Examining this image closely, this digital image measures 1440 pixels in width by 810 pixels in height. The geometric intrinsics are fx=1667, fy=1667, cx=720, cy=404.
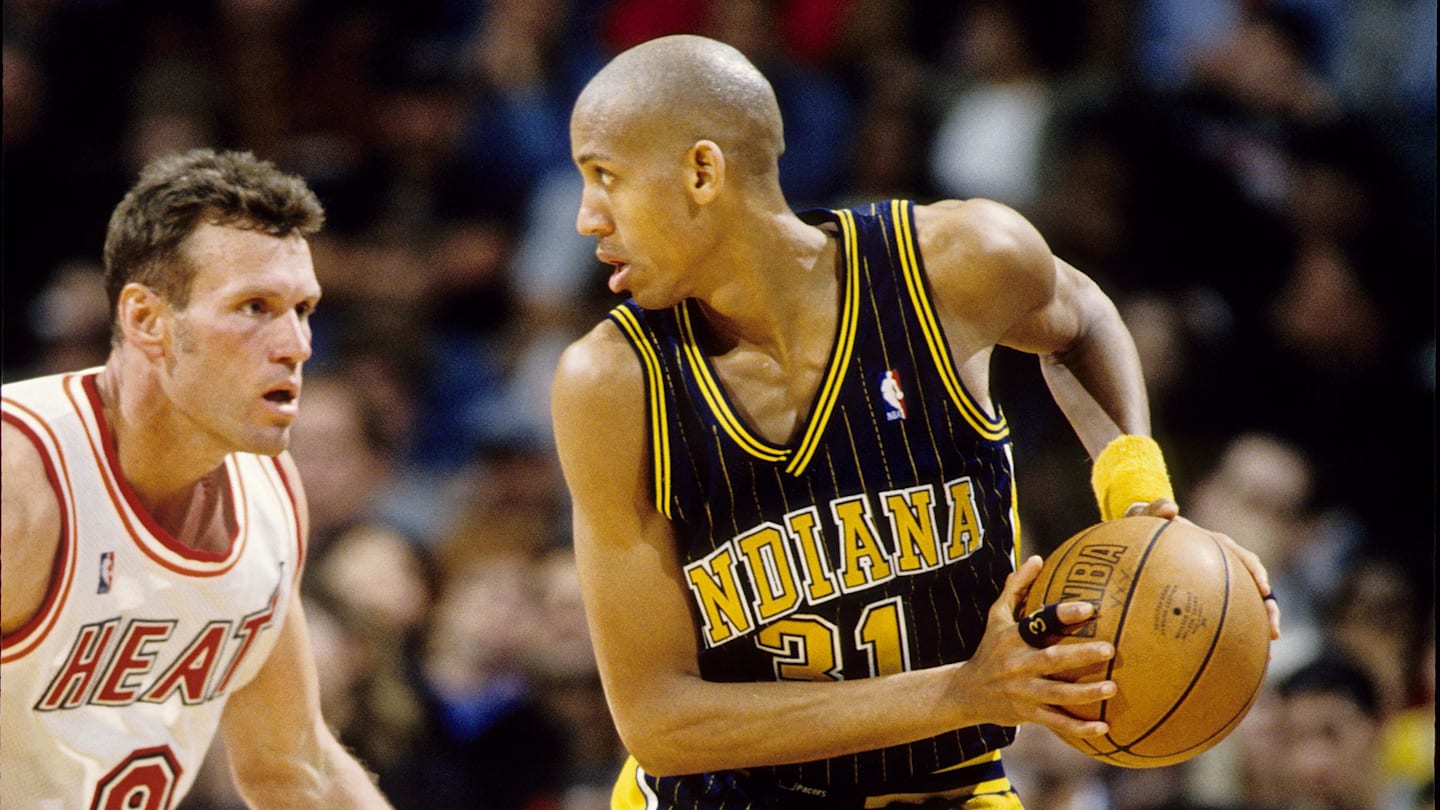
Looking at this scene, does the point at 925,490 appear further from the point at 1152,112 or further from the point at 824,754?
the point at 1152,112

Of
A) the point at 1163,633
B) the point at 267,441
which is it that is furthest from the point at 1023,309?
the point at 267,441

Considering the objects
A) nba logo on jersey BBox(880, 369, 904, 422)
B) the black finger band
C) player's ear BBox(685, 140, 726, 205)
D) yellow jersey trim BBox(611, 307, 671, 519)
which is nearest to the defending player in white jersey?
yellow jersey trim BBox(611, 307, 671, 519)

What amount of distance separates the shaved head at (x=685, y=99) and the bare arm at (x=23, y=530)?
1216 mm

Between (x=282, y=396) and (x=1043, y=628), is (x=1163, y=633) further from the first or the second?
(x=282, y=396)

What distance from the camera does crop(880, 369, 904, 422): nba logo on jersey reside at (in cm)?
318

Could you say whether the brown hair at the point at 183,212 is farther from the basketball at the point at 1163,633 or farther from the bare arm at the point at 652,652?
the basketball at the point at 1163,633

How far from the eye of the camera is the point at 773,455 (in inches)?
124

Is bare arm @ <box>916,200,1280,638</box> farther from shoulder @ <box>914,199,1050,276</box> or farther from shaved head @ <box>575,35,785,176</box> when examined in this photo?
shaved head @ <box>575,35,785,176</box>

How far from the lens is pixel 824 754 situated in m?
3.02

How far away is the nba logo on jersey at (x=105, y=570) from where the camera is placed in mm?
3219

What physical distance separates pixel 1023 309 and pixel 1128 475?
15.2 inches

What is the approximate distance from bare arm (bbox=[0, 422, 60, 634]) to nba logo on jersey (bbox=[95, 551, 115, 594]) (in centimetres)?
10

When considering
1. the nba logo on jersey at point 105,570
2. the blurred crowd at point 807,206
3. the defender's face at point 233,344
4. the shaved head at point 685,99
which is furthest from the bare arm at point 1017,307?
the blurred crowd at point 807,206

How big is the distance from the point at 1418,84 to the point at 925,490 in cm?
451
